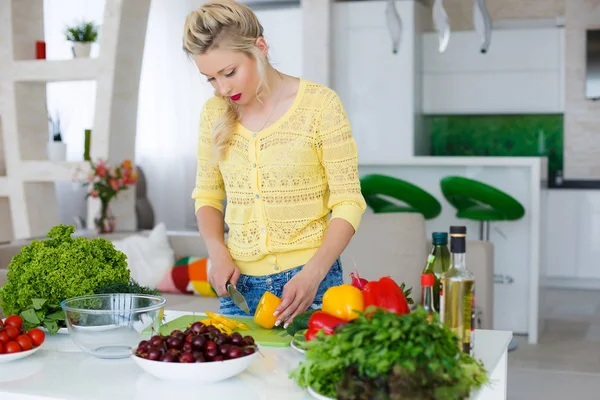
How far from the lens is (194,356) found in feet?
4.20

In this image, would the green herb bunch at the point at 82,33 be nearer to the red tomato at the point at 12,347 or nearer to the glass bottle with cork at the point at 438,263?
the red tomato at the point at 12,347

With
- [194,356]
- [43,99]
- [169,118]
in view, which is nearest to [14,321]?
[194,356]

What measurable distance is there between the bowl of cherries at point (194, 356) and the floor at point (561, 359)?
2.64 m

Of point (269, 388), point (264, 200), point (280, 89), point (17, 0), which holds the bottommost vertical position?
point (269, 388)

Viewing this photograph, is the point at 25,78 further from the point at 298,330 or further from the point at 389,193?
the point at 298,330

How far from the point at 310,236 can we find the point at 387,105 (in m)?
4.80

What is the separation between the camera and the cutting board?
5.14ft

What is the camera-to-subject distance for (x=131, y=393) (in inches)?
50.2

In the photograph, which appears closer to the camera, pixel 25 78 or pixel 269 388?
pixel 269 388

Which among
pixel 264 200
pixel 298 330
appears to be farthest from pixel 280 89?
pixel 298 330

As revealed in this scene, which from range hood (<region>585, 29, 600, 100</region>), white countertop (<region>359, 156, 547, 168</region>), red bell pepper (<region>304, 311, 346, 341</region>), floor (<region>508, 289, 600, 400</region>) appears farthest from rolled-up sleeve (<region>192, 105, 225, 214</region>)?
range hood (<region>585, 29, 600, 100</region>)

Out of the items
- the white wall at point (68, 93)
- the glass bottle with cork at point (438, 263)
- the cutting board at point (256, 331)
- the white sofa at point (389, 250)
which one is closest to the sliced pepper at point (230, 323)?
the cutting board at point (256, 331)

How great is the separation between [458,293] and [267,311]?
0.49 meters

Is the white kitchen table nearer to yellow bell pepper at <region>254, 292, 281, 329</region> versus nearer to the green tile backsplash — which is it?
yellow bell pepper at <region>254, 292, 281, 329</region>
